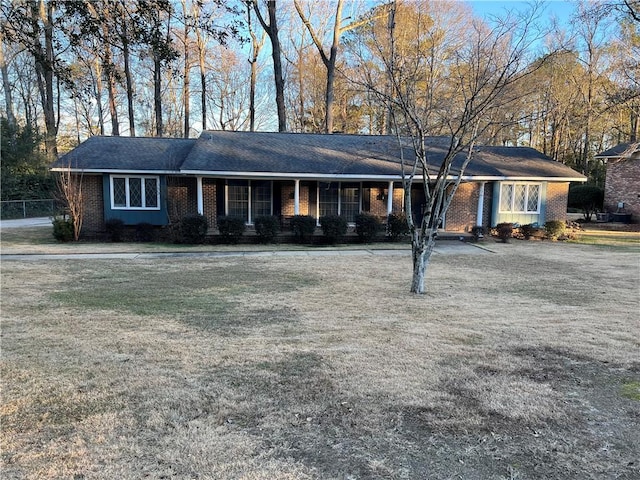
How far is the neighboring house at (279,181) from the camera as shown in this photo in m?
15.9

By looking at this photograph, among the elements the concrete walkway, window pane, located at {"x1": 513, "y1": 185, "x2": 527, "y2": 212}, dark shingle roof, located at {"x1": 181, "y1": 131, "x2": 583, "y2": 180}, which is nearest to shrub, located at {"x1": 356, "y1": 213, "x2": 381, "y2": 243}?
dark shingle roof, located at {"x1": 181, "y1": 131, "x2": 583, "y2": 180}

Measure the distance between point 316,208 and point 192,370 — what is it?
13461 millimetres

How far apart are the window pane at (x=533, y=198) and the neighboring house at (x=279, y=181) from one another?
1.6 inches

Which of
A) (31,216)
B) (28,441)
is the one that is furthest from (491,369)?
(31,216)

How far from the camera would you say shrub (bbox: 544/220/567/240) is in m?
16.3

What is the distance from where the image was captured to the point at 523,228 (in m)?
16.7

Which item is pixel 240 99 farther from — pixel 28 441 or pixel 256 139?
pixel 28 441

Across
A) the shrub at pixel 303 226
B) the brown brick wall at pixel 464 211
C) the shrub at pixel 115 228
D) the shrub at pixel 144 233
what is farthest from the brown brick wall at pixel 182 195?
the brown brick wall at pixel 464 211

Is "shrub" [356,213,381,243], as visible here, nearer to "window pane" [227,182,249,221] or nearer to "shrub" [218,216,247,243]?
"shrub" [218,216,247,243]

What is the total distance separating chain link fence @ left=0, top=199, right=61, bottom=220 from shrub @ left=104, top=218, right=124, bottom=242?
30.0ft

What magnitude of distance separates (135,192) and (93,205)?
156 cm

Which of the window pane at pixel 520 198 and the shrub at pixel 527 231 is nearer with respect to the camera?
the shrub at pixel 527 231

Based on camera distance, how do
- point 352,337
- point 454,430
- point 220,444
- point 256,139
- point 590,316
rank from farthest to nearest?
point 256,139 < point 590,316 < point 352,337 < point 454,430 < point 220,444

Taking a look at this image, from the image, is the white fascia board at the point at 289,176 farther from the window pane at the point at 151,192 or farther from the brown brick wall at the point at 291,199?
the window pane at the point at 151,192
